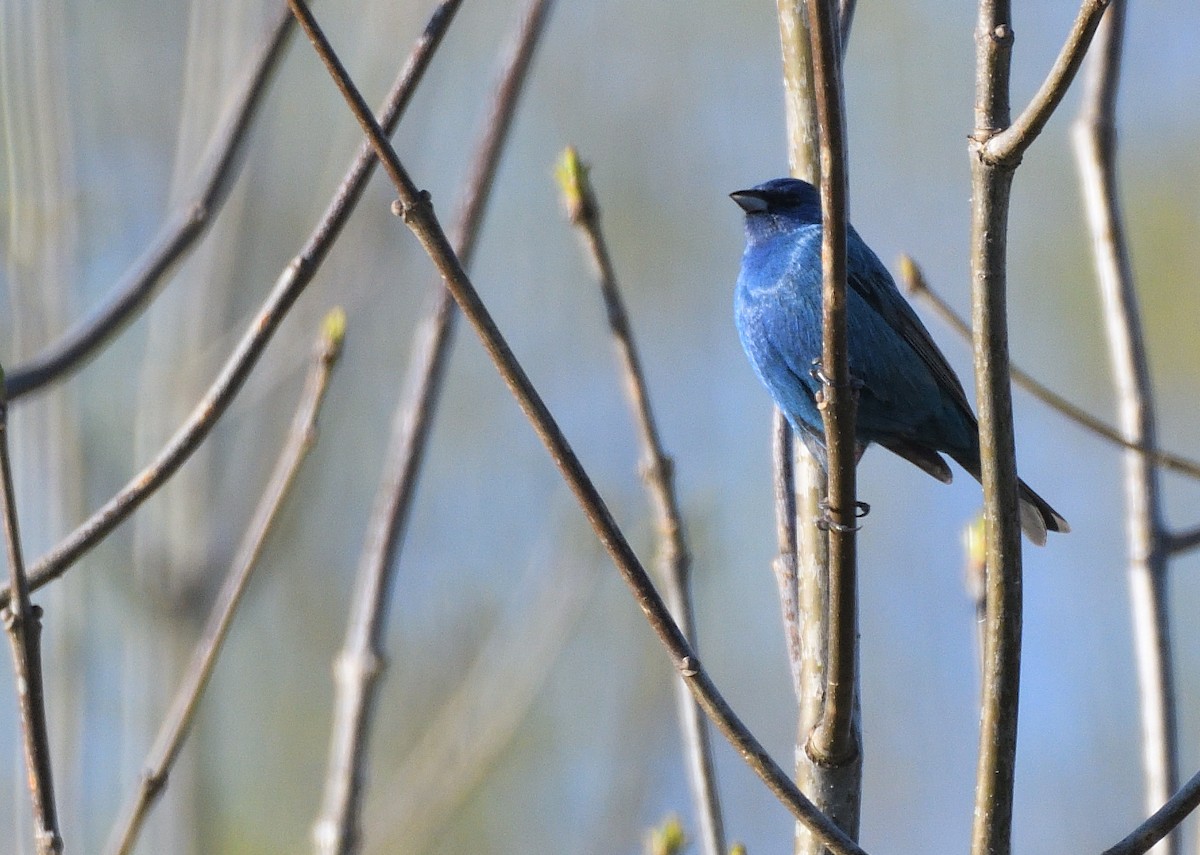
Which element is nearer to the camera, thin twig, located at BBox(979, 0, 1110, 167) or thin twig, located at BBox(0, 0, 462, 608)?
thin twig, located at BBox(979, 0, 1110, 167)

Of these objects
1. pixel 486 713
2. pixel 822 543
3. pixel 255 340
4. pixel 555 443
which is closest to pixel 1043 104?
pixel 555 443

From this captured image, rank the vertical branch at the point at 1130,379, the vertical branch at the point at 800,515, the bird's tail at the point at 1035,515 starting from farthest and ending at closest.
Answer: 1. the bird's tail at the point at 1035,515
2. the vertical branch at the point at 1130,379
3. the vertical branch at the point at 800,515

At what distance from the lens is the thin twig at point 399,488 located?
2.88 m

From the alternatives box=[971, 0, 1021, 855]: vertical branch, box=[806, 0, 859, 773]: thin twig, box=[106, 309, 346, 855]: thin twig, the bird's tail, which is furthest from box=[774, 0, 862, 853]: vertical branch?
the bird's tail

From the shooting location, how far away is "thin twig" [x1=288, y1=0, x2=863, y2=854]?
1.97 metres

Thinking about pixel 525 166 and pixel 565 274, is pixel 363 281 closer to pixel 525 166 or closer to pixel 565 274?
pixel 565 274

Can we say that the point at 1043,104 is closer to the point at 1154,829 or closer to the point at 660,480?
the point at 1154,829

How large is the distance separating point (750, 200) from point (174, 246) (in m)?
2.40

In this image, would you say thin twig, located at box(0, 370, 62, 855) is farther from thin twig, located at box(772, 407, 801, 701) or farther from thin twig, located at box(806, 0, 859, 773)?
thin twig, located at box(772, 407, 801, 701)

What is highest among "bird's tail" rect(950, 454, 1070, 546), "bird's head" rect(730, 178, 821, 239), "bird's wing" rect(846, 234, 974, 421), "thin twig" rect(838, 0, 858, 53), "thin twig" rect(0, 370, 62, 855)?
"bird's head" rect(730, 178, 821, 239)

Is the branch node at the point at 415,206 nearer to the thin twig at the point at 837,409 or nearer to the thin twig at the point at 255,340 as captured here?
the thin twig at the point at 255,340

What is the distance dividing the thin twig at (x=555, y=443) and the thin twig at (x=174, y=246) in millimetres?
802

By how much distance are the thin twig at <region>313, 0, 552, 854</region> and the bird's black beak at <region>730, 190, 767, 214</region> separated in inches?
72.6

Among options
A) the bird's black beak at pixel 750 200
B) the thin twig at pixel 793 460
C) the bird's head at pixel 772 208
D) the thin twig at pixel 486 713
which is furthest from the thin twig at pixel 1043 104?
the thin twig at pixel 486 713
